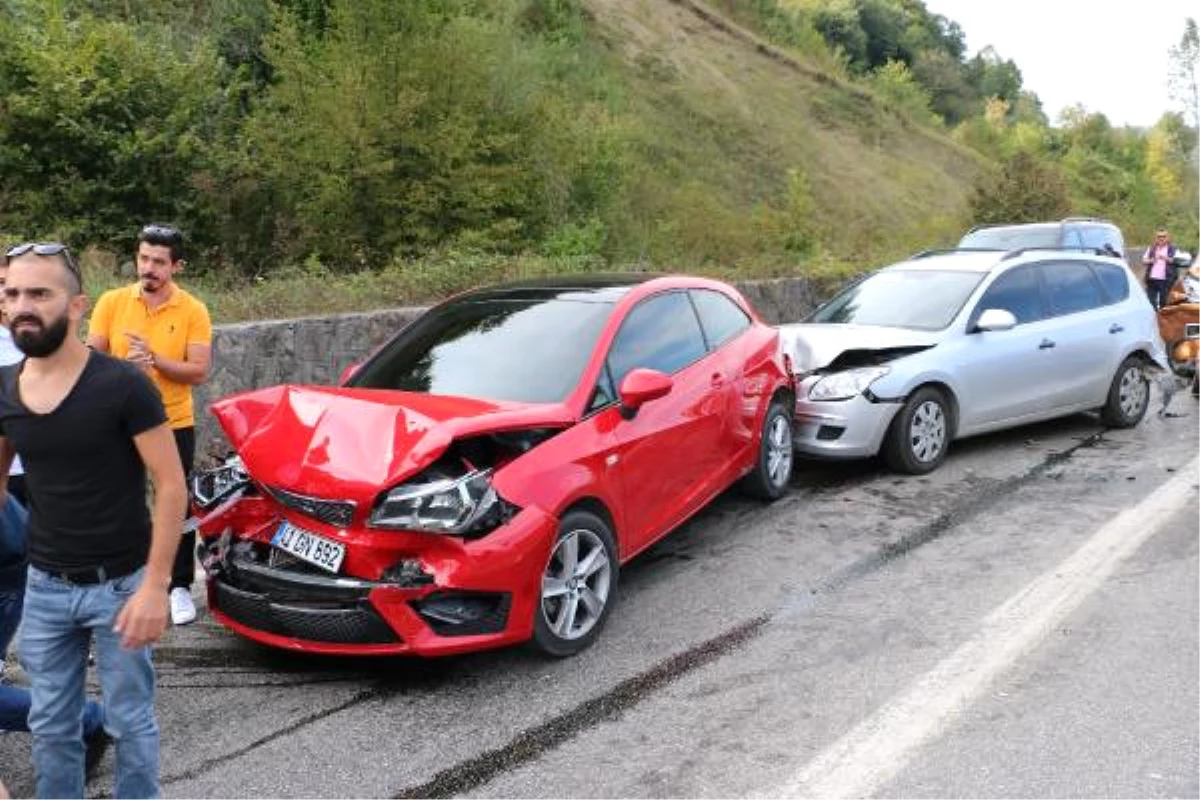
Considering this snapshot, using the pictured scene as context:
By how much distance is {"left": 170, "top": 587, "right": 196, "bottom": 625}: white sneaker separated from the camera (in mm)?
4975

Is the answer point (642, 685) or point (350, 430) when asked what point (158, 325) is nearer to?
point (350, 430)

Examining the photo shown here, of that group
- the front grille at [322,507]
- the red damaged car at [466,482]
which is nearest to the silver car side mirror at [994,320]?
the red damaged car at [466,482]

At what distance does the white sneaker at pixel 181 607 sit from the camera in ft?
16.3

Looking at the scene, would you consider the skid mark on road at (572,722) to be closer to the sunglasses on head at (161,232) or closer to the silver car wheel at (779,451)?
the silver car wheel at (779,451)

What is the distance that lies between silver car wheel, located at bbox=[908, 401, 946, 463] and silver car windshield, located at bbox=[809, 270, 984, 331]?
0.68 m

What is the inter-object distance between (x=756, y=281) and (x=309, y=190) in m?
5.72

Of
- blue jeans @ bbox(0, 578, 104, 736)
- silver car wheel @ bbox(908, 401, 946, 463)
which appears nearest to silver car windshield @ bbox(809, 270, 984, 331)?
silver car wheel @ bbox(908, 401, 946, 463)

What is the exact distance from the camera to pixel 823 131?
38.9 metres

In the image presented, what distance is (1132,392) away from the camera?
923 cm

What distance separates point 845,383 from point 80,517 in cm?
565

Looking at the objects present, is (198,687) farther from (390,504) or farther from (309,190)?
(309,190)

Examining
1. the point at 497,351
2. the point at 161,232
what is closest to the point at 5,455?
the point at 161,232

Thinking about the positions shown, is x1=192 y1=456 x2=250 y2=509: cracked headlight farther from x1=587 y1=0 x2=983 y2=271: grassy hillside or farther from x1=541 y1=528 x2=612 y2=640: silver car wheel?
x1=587 y1=0 x2=983 y2=271: grassy hillside

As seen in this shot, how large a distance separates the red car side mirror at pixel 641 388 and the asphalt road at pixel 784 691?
1.01 m
